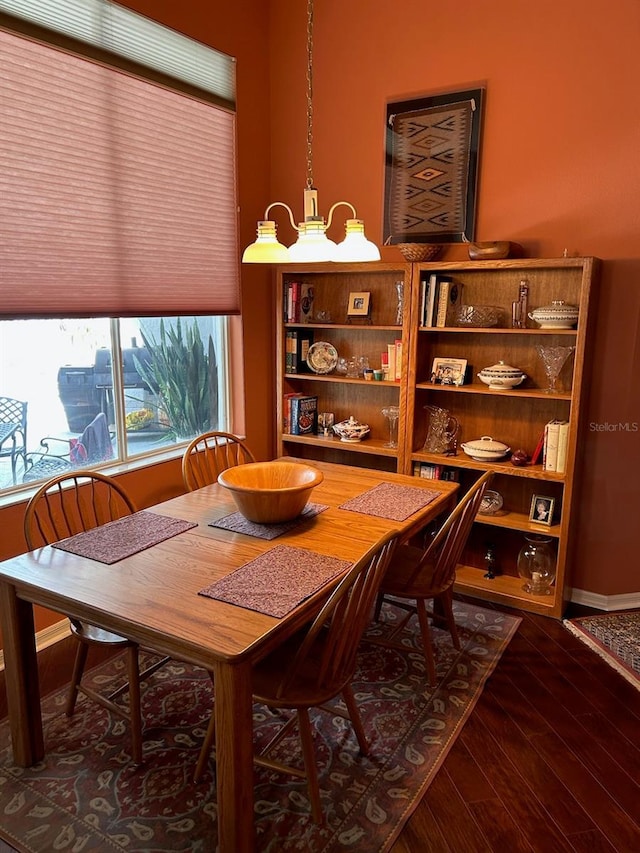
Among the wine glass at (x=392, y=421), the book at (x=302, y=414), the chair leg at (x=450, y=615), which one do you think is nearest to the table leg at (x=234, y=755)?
the chair leg at (x=450, y=615)

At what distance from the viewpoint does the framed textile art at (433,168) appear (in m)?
3.19

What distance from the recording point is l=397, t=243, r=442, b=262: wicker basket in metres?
3.22

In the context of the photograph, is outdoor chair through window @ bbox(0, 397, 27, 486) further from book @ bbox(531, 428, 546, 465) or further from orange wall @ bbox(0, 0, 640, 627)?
book @ bbox(531, 428, 546, 465)

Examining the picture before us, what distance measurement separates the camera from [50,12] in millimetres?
2477

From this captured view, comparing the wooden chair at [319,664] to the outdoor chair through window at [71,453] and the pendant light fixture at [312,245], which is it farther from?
the outdoor chair through window at [71,453]

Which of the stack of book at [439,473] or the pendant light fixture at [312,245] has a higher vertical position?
the pendant light fixture at [312,245]

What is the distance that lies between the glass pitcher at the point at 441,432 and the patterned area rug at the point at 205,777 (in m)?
1.17

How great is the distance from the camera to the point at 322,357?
3775mm

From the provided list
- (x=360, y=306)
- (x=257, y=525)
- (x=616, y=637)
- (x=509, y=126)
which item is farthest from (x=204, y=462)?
(x=509, y=126)

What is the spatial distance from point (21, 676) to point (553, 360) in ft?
8.38

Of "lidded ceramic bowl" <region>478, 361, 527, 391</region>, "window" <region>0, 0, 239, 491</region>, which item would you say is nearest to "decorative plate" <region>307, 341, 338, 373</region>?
"window" <region>0, 0, 239, 491</region>

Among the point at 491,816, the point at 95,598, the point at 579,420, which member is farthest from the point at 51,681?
the point at 579,420

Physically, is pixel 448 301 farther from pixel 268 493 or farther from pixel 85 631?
pixel 85 631

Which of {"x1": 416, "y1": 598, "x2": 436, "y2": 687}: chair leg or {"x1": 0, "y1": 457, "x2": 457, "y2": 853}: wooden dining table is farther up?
{"x1": 0, "y1": 457, "x2": 457, "y2": 853}: wooden dining table
